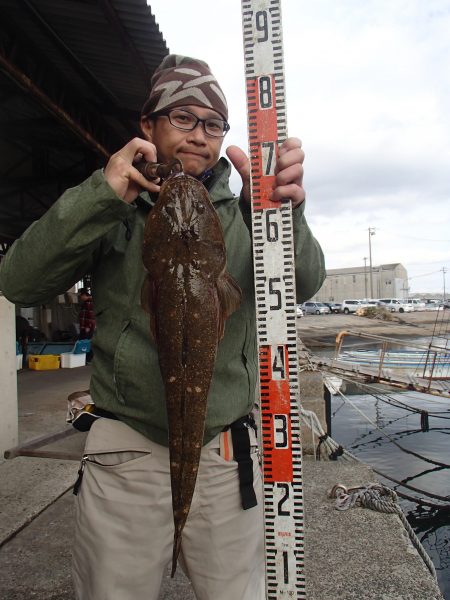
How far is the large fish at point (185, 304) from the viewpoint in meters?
1.70

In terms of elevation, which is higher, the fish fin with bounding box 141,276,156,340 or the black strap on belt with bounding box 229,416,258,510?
the fish fin with bounding box 141,276,156,340

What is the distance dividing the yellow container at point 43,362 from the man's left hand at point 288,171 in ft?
36.1

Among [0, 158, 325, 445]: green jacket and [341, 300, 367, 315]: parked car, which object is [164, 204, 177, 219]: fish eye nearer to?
[0, 158, 325, 445]: green jacket

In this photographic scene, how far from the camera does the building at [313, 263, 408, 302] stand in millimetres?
106162

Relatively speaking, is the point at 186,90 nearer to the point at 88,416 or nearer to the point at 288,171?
the point at 288,171

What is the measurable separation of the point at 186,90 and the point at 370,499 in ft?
12.3

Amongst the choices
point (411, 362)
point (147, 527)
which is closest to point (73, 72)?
point (147, 527)

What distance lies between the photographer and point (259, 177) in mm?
1964

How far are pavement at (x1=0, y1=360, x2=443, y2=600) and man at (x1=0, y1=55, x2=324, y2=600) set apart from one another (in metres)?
1.44

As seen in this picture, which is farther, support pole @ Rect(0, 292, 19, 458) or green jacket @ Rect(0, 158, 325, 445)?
support pole @ Rect(0, 292, 19, 458)

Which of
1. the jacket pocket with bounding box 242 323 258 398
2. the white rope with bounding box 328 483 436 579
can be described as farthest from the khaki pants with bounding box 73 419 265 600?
the white rope with bounding box 328 483 436 579

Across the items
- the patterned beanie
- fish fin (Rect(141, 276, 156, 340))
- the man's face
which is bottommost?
fish fin (Rect(141, 276, 156, 340))

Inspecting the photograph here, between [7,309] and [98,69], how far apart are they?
4.45 m

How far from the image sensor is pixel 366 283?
107 m
